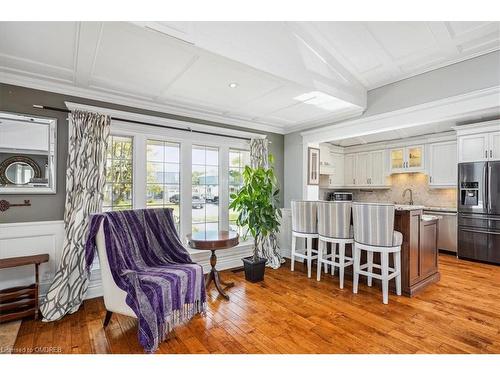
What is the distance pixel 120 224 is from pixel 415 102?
355 cm

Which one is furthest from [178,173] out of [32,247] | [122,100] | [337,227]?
[337,227]

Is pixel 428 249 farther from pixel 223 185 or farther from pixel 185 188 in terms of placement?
pixel 185 188

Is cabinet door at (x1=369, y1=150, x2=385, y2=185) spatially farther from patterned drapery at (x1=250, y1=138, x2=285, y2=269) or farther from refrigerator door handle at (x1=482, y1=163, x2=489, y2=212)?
patterned drapery at (x1=250, y1=138, x2=285, y2=269)

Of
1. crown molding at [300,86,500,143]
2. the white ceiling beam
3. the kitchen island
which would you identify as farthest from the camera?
the kitchen island

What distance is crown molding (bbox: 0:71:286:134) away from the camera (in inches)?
101

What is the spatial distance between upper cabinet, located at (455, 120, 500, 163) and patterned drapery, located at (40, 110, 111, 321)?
5.40 meters

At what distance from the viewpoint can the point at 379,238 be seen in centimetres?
291

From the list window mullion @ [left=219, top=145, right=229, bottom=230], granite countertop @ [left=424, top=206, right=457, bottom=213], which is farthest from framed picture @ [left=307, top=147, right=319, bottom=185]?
granite countertop @ [left=424, top=206, right=457, bottom=213]

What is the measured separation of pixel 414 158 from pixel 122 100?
551 cm

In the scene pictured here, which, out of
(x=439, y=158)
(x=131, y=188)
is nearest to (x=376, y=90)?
(x=439, y=158)

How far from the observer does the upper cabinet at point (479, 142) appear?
3.99 metres

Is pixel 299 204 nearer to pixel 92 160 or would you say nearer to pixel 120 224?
pixel 120 224

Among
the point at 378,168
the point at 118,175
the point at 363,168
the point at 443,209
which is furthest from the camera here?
the point at 363,168
